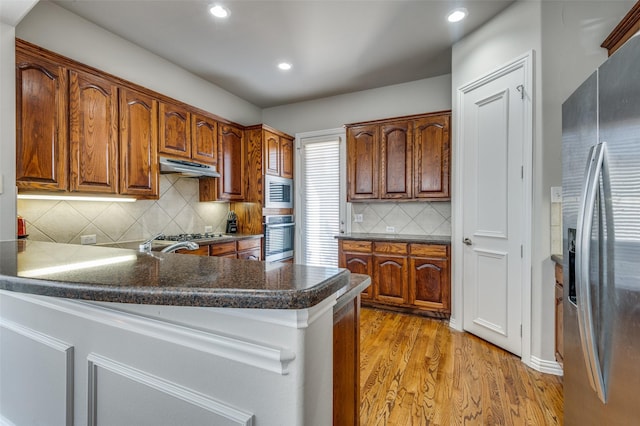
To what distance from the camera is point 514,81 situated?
2.39m

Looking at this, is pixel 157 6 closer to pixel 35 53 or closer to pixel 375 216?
pixel 35 53

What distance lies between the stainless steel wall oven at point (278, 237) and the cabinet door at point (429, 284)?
187cm

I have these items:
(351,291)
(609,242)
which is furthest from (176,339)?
(609,242)

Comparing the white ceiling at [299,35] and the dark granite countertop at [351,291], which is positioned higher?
the white ceiling at [299,35]

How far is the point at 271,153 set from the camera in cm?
417

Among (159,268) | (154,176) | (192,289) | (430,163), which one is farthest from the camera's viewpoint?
(430,163)

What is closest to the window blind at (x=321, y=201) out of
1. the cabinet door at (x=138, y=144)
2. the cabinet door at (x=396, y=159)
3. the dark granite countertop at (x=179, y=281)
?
the cabinet door at (x=396, y=159)

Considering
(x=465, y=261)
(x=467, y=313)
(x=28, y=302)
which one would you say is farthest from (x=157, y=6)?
(x=467, y=313)

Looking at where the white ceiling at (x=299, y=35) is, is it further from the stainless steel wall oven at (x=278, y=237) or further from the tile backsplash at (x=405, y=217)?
the stainless steel wall oven at (x=278, y=237)

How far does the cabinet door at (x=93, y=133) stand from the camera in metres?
2.30

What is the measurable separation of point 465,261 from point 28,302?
3091 millimetres

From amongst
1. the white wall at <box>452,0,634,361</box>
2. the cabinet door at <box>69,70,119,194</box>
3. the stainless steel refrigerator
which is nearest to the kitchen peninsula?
the stainless steel refrigerator

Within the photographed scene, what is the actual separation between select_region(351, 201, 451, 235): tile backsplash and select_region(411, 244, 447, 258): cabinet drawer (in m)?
0.55

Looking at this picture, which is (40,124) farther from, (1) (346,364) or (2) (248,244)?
(1) (346,364)
